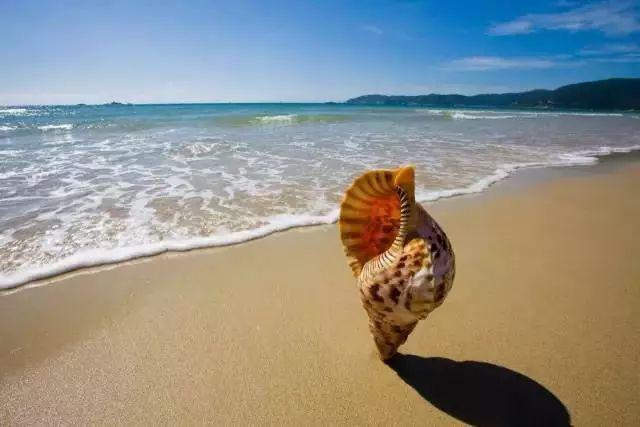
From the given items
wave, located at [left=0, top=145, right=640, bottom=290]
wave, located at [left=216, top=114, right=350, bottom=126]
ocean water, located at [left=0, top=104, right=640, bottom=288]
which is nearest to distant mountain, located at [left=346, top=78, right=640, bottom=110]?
wave, located at [left=216, top=114, right=350, bottom=126]

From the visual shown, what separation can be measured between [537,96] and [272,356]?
11196 cm

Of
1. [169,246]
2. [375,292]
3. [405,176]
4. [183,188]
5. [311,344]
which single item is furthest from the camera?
[183,188]

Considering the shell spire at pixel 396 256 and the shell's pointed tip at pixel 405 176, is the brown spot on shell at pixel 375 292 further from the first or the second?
the shell's pointed tip at pixel 405 176

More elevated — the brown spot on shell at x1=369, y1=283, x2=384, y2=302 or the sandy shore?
the brown spot on shell at x1=369, y1=283, x2=384, y2=302

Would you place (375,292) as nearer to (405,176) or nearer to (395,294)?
(395,294)

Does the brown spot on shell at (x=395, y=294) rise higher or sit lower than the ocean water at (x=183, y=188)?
higher

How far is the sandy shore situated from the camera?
197 centimetres

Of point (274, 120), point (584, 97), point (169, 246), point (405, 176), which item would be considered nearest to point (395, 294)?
point (405, 176)

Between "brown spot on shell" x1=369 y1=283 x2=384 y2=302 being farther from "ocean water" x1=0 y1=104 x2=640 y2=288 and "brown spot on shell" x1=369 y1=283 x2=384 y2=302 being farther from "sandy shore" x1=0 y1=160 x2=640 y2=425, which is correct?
"ocean water" x1=0 y1=104 x2=640 y2=288

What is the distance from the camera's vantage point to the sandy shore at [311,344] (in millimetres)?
1975

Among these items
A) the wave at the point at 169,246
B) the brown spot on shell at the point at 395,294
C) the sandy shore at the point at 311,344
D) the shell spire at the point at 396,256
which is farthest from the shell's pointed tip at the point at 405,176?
the wave at the point at 169,246

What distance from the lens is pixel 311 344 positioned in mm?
2455

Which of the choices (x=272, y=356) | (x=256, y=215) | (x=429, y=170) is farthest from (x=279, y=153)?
(x=272, y=356)

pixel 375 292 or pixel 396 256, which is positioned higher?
pixel 396 256
